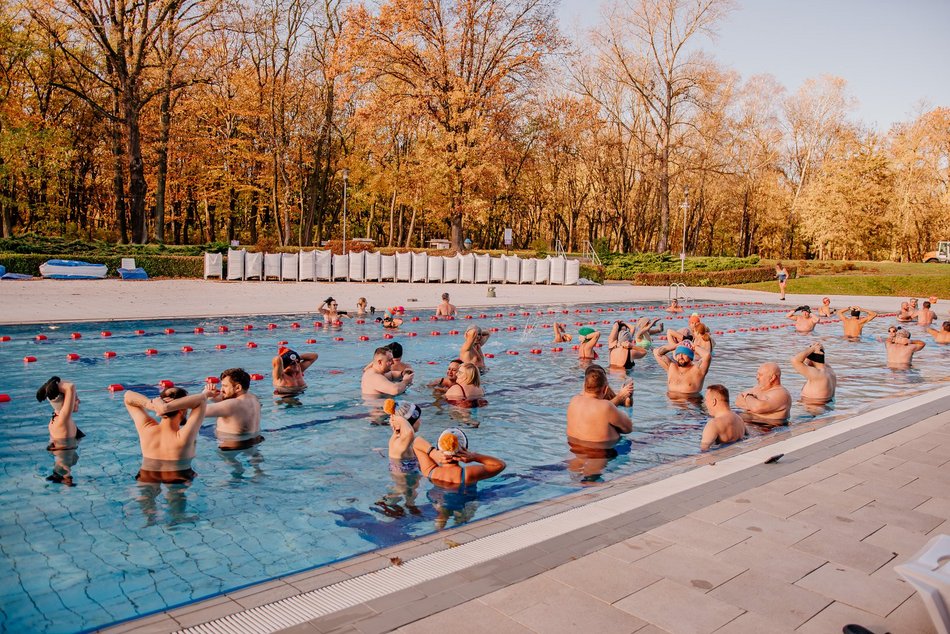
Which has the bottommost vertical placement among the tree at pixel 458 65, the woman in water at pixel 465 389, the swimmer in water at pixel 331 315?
the woman in water at pixel 465 389

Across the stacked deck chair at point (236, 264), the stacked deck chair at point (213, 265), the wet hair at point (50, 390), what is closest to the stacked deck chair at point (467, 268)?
the stacked deck chair at point (236, 264)

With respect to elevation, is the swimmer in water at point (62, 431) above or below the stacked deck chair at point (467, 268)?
below

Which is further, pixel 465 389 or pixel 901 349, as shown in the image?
pixel 901 349

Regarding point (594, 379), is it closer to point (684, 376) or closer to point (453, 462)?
point (453, 462)

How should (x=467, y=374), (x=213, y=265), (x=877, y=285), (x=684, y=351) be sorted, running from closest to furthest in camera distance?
(x=467, y=374)
(x=684, y=351)
(x=213, y=265)
(x=877, y=285)

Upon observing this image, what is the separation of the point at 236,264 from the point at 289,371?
2057 centimetres

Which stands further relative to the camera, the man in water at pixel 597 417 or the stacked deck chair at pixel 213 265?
the stacked deck chair at pixel 213 265

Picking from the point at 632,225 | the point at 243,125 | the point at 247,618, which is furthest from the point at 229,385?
the point at 632,225

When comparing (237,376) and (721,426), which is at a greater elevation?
(237,376)

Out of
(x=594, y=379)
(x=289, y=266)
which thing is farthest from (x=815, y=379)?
(x=289, y=266)

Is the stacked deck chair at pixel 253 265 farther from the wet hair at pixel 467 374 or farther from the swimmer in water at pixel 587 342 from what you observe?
the wet hair at pixel 467 374

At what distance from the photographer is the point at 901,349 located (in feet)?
48.9

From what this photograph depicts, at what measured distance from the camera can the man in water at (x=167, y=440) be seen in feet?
22.8

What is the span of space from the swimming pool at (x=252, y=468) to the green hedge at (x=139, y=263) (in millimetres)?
14030
